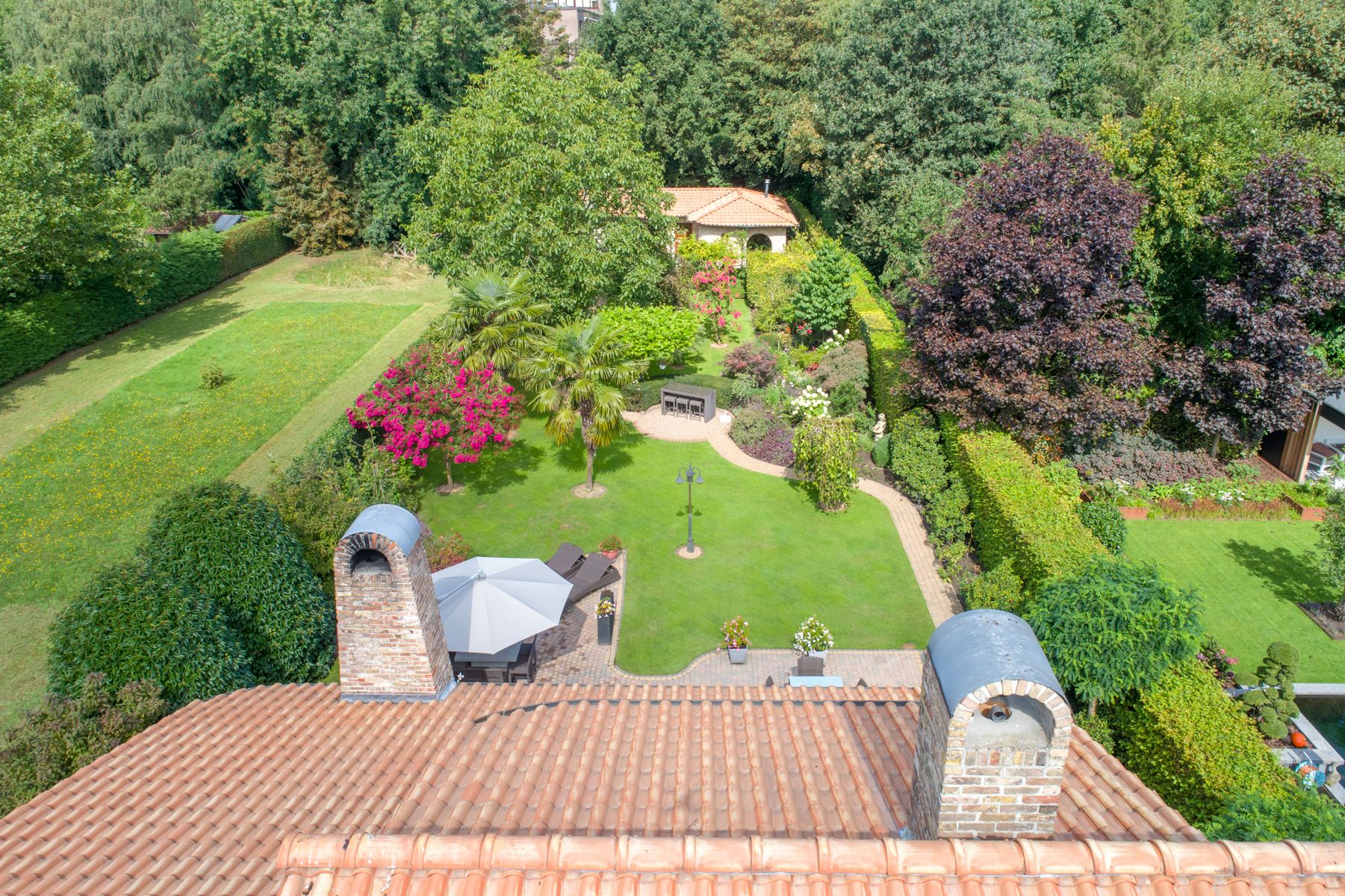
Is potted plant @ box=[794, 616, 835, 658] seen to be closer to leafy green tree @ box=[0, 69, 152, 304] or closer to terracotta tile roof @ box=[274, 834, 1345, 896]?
terracotta tile roof @ box=[274, 834, 1345, 896]

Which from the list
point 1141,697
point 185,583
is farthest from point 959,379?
point 185,583

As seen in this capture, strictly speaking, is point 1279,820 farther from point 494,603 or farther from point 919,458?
point 919,458

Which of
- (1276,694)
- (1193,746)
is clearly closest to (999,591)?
(1276,694)

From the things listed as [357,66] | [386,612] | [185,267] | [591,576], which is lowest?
[591,576]

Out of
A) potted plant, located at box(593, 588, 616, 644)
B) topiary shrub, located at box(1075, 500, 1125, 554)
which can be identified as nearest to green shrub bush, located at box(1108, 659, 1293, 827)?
topiary shrub, located at box(1075, 500, 1125, 554)

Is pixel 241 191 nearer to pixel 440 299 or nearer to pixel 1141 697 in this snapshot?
pixel 440 299
